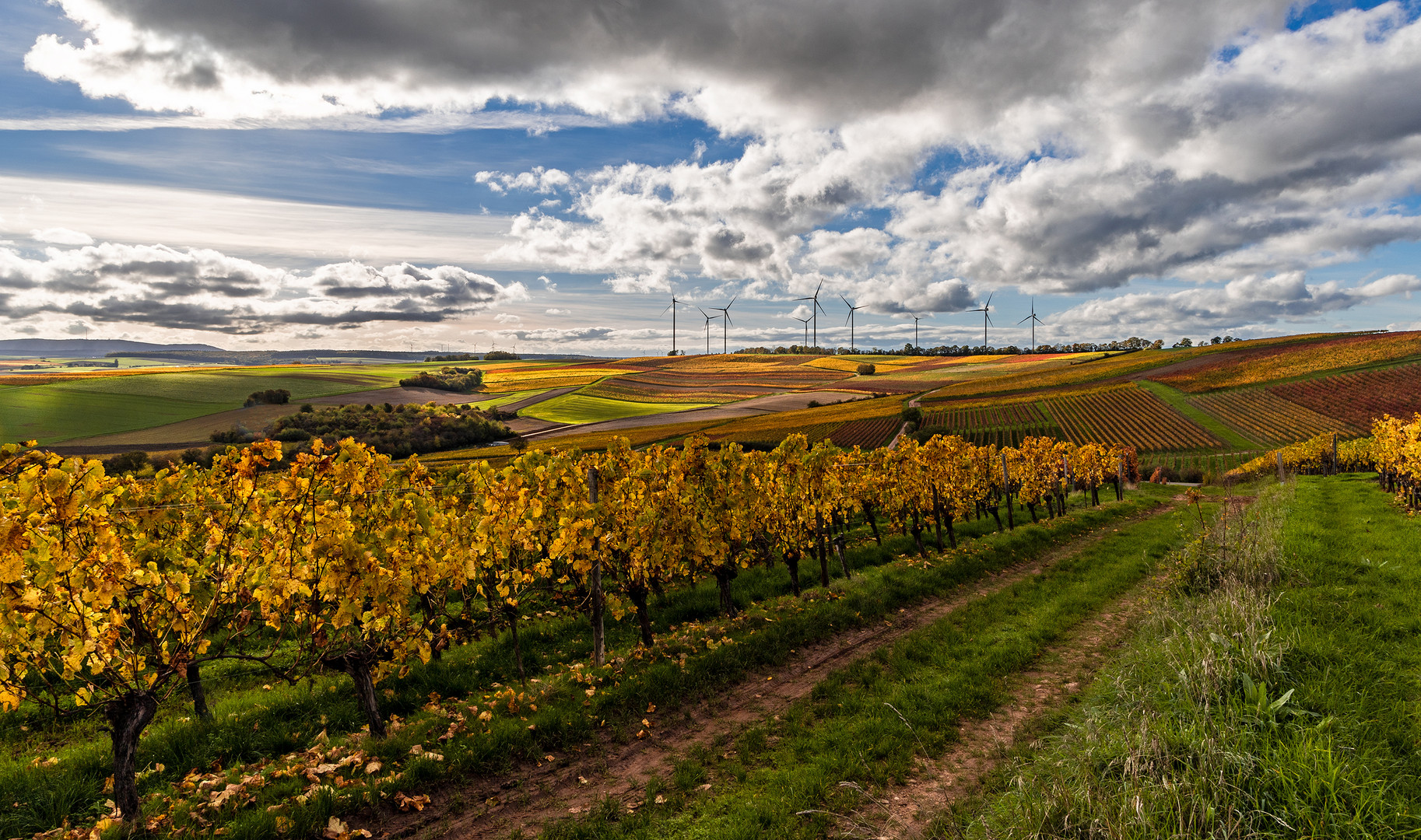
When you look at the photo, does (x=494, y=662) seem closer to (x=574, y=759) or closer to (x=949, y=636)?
(x=574, y=759)

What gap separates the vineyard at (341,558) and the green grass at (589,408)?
222ft

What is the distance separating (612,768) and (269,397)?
99.2 meters

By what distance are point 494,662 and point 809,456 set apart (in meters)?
9.58

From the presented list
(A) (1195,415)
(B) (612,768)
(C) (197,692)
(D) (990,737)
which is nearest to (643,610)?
(B) (612,768)

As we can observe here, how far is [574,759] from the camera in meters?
7.95

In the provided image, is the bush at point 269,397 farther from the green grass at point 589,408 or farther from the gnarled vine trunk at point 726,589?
the gnarled vine trunk at point 726,589

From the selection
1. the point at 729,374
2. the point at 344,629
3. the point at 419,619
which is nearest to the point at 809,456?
the point at 419,619

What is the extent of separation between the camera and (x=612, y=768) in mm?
7773

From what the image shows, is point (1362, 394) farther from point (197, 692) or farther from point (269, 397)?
point (269, 397)

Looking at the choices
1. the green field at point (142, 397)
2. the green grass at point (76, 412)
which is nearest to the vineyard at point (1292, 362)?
the green field at point (142, 397)

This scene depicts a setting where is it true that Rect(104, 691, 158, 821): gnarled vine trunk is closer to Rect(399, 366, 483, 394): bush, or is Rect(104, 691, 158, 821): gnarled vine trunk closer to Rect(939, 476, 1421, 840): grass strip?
Rect(939, 476, 1421, 840): grass strip

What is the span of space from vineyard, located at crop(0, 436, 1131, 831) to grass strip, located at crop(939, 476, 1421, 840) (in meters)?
6.57

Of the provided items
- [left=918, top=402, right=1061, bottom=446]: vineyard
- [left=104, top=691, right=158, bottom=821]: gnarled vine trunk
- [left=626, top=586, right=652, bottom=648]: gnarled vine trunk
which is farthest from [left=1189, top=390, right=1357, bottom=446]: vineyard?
[left=104, top=691, right=158, bottom=821]: gnarled vine trunk

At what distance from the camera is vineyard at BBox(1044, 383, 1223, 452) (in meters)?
64.9
